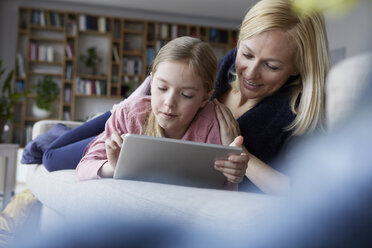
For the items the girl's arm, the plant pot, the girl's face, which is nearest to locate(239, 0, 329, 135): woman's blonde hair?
the girl's face

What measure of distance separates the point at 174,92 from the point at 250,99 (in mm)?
420

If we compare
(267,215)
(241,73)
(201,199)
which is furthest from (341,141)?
(241,73)

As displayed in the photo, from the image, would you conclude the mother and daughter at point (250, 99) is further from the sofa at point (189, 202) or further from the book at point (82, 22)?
the book at point (82, 22)

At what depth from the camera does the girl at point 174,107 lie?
95 centimetres

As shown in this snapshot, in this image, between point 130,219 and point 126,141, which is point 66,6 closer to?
point 126,141

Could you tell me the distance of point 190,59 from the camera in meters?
0.97

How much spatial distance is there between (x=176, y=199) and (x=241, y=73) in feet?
2.40

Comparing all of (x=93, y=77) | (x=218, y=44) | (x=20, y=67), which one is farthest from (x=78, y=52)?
(x=218, y=44)

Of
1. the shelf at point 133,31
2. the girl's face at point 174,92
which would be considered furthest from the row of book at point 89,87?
the girl's face at point 174,92

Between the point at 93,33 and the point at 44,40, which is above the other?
the point at 93,33

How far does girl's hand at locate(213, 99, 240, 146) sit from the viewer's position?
1034mm

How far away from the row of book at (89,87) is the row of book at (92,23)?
75 centimetres

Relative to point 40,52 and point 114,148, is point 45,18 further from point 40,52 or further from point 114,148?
point 114,148

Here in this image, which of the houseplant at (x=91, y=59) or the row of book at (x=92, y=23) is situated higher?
the row of book at (x=92, y=23)
